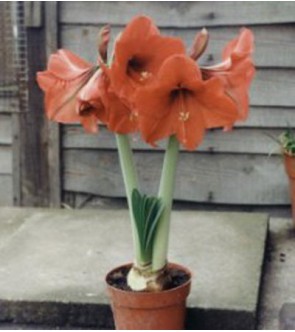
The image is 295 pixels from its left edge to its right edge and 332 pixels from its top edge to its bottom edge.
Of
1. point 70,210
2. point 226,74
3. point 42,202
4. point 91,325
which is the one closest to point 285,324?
point 91,325

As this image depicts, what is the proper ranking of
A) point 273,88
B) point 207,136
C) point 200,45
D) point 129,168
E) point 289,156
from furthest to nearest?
point 207,136
point 273,88
point 289,156
point 129,168
point 200,45

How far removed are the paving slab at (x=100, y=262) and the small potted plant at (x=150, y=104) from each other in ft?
1.16

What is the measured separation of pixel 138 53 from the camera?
2.35 meters

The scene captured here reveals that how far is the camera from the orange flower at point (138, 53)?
2307 mm

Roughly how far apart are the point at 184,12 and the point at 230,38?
0.81 feet

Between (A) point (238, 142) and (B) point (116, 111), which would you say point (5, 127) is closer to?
(A) point (238, 142)

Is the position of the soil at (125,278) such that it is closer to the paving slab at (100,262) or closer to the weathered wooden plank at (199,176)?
the paving slab at (100,262)

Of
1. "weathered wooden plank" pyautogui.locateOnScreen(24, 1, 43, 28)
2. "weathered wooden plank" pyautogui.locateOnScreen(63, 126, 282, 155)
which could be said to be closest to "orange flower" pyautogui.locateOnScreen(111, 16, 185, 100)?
"weathered wooden plank" pyautogui.locateOnScreen(63, 126, 282, 155)

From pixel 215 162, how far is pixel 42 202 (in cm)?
92

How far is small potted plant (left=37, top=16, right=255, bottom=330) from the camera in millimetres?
2299

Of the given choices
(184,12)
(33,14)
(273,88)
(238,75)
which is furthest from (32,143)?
(238,75)

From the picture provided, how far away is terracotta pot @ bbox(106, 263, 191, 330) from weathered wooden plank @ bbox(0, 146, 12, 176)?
6.34 feet

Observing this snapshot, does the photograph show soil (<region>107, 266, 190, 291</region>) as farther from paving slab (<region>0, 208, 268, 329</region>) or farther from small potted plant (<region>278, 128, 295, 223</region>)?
small potted plant (<region>278, 128, 295, 223</region>)

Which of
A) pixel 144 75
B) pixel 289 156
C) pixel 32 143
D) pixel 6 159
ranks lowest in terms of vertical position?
pixel 6 159
